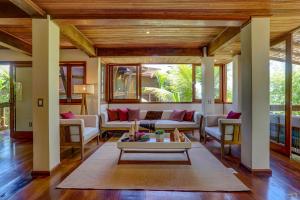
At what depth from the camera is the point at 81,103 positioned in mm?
7020

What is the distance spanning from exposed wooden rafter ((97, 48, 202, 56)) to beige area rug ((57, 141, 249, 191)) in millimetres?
3218

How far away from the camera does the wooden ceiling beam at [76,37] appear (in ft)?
14.6

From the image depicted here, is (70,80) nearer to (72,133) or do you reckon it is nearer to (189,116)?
(72,133)

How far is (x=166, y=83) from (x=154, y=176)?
530cm

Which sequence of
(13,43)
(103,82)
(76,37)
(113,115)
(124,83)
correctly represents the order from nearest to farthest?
1. (76,37)
2. (13,43)
3. (113,115)
4. (103,82)
5. (124,83)

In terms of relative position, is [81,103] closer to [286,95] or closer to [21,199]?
[21,199]

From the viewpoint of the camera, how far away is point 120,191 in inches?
118

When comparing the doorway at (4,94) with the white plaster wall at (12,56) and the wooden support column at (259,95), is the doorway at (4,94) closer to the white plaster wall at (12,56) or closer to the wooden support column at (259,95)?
the white plaster wall at (12,56)

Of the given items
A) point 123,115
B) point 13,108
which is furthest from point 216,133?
point 13,108

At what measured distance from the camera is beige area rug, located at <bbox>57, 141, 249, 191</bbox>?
3.15 m

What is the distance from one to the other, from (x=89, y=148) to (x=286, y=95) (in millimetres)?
4344

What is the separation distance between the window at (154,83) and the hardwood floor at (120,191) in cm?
384

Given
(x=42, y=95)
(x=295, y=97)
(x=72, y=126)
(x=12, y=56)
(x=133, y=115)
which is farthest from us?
(x=133, y=115)

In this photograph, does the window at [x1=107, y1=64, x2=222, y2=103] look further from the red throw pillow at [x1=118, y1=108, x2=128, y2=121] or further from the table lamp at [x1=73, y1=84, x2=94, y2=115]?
the table lamp at [x1=73, y1=84, x2=94, y2=115]
